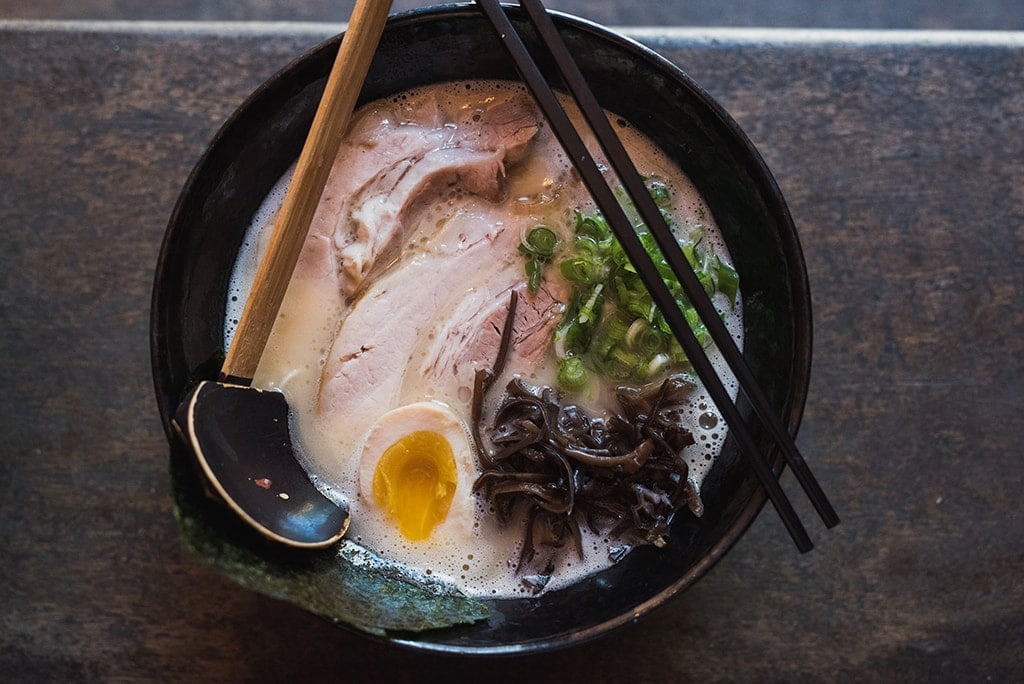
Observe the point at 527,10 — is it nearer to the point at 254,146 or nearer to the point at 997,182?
the point at 254,146

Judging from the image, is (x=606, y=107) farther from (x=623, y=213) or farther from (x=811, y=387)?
(x=811, y=387)

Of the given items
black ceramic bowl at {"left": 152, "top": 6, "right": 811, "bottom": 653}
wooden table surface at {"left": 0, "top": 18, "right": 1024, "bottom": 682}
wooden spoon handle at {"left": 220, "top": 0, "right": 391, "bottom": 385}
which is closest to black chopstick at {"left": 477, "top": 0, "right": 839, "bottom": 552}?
black ceramic bowl at {"left": 152, "top": 6, "right": 811, "bottom": 653}

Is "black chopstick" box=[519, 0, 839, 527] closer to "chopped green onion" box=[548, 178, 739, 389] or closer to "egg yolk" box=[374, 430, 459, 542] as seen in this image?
"chopped green onion" box=[548, 178, 739, 389]

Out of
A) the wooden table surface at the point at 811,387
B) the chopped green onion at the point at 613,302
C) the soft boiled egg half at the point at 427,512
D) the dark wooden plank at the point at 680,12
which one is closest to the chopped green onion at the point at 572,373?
the chopped green onion at the point at 613,302

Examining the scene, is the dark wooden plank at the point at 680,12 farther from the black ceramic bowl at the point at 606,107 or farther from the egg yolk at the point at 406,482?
the egg yolk at the point at 406,482

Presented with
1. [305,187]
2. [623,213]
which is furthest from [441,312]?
[623,213]

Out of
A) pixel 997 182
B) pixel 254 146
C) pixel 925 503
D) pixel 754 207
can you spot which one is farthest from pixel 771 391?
pixel 254 146
